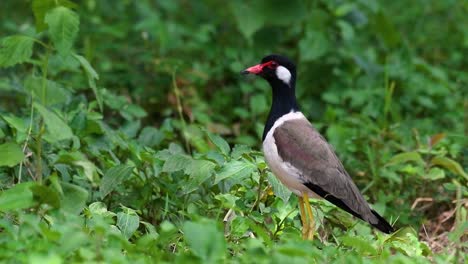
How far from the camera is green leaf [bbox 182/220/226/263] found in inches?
161

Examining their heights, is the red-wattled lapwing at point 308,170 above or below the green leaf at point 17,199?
below


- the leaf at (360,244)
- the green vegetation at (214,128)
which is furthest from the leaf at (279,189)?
the leaf at (360,244)

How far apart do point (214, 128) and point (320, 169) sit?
233cm

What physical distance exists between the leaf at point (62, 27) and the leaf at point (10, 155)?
505mm

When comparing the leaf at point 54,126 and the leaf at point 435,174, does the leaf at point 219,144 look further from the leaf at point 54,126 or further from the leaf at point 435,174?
the leaf at point 435,174

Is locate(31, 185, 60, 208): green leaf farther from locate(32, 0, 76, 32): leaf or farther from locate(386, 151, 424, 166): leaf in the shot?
locate(386, 151, 424, 166): leaf

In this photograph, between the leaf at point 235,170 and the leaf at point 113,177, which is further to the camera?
the leaf at point 113,177

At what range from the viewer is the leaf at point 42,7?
5.17 m

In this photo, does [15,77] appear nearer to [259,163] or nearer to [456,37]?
[259,163]

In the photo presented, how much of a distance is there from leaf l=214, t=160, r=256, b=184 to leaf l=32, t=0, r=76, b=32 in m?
1.07

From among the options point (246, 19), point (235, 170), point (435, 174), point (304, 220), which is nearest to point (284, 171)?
point (304, 220)

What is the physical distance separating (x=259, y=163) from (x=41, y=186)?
1.25 m

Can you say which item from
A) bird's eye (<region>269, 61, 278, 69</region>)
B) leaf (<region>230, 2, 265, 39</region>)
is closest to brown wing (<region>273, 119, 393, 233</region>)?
bird's eye (<region>269, 61, 278, 69</region>)

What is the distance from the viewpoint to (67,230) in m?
4.19
